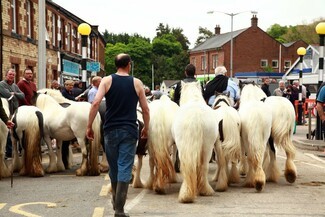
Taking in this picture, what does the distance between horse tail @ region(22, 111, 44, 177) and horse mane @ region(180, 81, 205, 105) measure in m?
3.37

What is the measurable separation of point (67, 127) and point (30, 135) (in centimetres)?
83

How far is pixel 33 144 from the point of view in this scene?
10492 millimetres

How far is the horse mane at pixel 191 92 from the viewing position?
8.62 m

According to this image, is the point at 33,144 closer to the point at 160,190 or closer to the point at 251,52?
the point at 160,190

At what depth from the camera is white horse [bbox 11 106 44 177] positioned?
34.4 ft

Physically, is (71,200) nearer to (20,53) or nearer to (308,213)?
(308,213)

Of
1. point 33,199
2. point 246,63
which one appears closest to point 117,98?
point 33,199

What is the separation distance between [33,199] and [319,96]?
6785 millimetres

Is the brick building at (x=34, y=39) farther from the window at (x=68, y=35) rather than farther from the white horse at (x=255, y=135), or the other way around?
the white horse at (x=255, y=135)

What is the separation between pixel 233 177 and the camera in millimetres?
9781

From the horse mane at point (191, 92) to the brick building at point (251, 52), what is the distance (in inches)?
2509

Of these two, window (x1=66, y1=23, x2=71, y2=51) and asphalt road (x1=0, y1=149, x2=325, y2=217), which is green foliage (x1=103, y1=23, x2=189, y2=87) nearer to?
Answer: window (x1=66, y1=23, x2=71, y2=51)

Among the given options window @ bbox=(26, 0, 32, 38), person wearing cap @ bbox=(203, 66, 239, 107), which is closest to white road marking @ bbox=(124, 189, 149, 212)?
person wearing cap @ bbox=(203, 66, 239, 107)

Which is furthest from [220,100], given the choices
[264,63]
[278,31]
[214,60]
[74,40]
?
[278,31]
